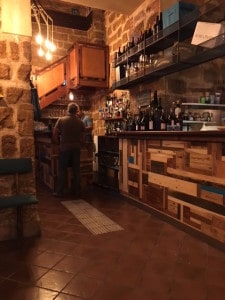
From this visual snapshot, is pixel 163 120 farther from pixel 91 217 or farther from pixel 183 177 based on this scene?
pixel 91 217

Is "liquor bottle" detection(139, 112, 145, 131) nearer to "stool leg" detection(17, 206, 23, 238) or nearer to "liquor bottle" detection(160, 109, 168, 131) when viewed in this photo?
"liquor bottle" detection(160, 109, 168, 131)

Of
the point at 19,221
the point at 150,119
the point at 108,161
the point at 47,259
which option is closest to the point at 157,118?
the point at 150,119

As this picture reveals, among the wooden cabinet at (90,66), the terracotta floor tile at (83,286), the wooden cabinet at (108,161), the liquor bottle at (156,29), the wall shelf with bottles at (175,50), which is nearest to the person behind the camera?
the terracotta floor tile at (83,286)

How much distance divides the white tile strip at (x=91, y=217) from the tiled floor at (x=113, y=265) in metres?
0.09

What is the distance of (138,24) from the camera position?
4.72 meters

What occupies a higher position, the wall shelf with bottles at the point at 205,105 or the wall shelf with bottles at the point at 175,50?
the wall shelf with bottles at the point at 175,50

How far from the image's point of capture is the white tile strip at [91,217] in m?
3.03

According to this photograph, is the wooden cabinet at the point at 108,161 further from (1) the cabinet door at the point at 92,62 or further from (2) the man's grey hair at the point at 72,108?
(1) the cabinet door at the point at 92,62

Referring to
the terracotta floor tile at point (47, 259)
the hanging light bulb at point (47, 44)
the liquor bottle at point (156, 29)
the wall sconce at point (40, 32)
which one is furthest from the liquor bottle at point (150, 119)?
the hanging light bulb at point (47, 44)

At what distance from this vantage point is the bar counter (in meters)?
2.49

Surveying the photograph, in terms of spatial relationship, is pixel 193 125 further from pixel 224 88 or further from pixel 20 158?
pixel 20 158

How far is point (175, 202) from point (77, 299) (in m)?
1.63

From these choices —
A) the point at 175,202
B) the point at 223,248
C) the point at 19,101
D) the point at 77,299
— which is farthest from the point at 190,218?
the point at 19,101

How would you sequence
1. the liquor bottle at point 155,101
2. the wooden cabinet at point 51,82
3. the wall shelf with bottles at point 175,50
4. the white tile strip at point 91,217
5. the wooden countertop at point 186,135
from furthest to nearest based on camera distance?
the wooden cabinet at point 51,82 → the liquor bottle at point 155,101 → the wall shelf with bottles at point 175,50 → the white tile strip at point 91,217 → the wooden countertop at point 186,135
